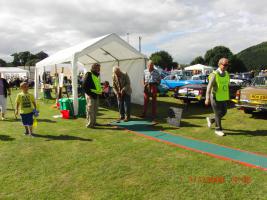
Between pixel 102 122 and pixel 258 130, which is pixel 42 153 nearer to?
Result: pixel 102 122

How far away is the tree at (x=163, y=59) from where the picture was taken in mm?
75062

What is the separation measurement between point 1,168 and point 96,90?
147 inches

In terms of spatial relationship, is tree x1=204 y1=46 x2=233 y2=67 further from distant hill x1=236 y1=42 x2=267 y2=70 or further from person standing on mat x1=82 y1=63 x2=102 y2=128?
person standing on mat x1=82 y1=63 x2=102 y2=128

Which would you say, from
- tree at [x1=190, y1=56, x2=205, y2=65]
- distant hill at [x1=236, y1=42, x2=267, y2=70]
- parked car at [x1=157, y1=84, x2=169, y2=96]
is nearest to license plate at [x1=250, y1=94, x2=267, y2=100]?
parked car at [x1=157, y1=84, x2=169, y2=96]

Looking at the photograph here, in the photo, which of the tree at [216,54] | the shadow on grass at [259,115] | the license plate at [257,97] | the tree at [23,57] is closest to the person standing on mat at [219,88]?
the license plate at [257,97]

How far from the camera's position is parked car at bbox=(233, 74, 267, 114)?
27.3 feet

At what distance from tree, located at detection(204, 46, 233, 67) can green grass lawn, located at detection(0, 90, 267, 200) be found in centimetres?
6756

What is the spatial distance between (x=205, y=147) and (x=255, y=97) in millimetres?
3726

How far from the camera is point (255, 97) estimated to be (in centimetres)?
854

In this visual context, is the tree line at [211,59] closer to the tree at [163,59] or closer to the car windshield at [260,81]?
the tree at [163,59]

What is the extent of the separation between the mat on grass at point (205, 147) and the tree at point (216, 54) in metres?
67.3

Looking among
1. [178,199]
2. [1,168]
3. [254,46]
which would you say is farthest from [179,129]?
[254,46]

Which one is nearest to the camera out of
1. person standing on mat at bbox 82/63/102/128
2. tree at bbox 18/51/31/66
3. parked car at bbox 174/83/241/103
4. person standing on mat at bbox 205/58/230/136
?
person standing on mat at bbox 205/58/230/136

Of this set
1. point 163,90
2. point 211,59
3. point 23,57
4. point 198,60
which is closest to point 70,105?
point 163,90
